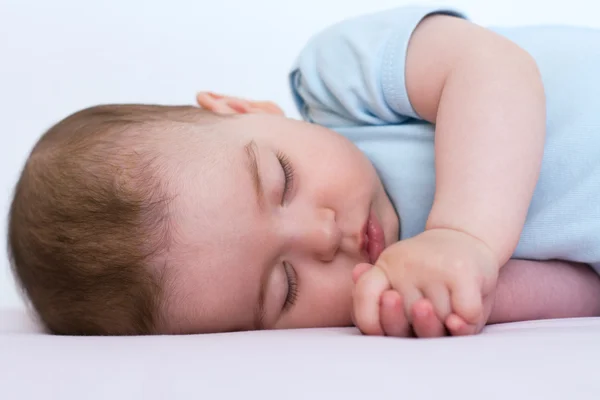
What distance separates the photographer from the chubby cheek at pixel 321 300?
1.04 m

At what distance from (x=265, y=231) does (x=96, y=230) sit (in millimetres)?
239

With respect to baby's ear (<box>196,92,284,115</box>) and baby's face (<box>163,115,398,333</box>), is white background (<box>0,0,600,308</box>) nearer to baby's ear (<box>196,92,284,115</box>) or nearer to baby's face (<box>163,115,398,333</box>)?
baby's ear (<box>196,92,284,115</box>)

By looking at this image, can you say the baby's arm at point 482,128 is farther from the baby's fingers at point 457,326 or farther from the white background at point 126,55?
the white background at point 126,55

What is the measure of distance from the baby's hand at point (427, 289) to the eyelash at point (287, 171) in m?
0.25

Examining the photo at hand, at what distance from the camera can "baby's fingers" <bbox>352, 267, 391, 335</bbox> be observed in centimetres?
80

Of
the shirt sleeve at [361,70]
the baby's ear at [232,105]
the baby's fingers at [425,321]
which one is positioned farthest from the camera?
the baby's ear at [232,105]

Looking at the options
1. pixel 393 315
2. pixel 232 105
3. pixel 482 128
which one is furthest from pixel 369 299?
pixel 232 105

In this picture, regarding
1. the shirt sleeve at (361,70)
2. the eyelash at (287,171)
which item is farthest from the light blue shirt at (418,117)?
the eyelash at (287,171)

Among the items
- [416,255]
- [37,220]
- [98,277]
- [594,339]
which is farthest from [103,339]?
[594,339]

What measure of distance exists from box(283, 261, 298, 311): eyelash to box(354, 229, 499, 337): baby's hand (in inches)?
7.9

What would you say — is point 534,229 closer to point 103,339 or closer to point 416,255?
point 416,255

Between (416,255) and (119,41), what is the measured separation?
1.54 metres

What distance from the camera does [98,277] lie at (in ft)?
3.15

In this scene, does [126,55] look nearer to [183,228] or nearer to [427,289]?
[183,228]
